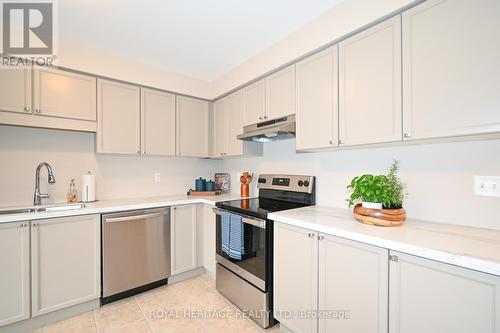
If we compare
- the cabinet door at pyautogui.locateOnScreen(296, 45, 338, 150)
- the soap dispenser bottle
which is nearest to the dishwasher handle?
the soap dispenser bottle

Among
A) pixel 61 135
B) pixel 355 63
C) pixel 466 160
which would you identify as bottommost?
pixel 466 160

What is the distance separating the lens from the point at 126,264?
7.16 feet

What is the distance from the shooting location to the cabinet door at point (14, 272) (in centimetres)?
167

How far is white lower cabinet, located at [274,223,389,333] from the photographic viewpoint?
1.21 m

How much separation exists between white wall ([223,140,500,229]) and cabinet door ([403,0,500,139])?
1.06 feet

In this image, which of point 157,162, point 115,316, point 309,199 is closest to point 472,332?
point 309,199

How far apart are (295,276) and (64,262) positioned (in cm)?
190

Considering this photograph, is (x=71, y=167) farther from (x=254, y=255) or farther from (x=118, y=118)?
(x=254, y=255)

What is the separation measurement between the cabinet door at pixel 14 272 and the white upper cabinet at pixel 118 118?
93 centimetres

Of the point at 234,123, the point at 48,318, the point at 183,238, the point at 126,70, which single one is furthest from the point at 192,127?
the point at 48,318

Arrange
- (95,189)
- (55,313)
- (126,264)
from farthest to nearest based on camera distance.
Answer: (95,189)
(126,264)
(55,313)

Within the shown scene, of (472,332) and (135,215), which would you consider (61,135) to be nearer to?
(135,215)

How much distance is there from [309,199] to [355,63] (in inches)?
47.7

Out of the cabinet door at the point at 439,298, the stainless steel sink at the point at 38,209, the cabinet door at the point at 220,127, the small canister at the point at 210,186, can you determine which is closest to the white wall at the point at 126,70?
the cabinet door at the point at 220,127
